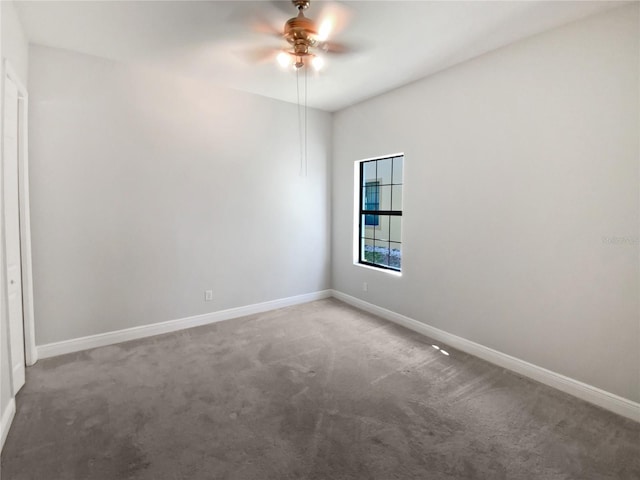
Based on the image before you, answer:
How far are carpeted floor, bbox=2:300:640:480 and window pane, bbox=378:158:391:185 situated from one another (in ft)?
7.10

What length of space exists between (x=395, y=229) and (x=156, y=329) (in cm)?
307

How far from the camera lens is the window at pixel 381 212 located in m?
4.17

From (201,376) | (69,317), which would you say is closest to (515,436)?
(201,376)

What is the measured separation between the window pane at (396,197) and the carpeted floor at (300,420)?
175cm

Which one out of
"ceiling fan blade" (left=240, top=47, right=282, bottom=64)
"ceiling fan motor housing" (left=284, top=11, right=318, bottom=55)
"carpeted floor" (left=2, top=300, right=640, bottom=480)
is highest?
"ceiling fan blade" (left=240, top=47, right=282, bottom=64)

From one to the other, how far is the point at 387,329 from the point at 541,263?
174 cm

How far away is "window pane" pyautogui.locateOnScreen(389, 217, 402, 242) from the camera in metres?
4.12

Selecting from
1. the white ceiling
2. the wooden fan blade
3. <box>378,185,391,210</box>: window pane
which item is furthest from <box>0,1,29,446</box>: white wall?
<box>378,185,391,210</box>: window pane

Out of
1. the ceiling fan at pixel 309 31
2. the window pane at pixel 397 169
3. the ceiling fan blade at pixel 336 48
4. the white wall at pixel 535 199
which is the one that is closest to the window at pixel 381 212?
the window pane at pixel 397 169

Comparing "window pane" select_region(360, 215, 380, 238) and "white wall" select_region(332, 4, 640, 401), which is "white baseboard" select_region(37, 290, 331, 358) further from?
"white wall" select_region(332, 4, 640, 401)

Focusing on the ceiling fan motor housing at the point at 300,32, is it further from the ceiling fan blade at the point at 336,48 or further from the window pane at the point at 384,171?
the window pane at the point at 384,171

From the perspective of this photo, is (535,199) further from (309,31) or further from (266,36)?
(266,36)

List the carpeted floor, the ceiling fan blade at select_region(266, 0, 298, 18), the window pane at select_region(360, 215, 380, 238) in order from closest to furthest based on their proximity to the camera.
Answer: the carpeted floor → the ceiling fan blade at select_region(266, 0, 298, 18) → the window pane at select_region(360, 215, 380, 238)

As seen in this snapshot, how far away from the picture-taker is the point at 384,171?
4359 mm
